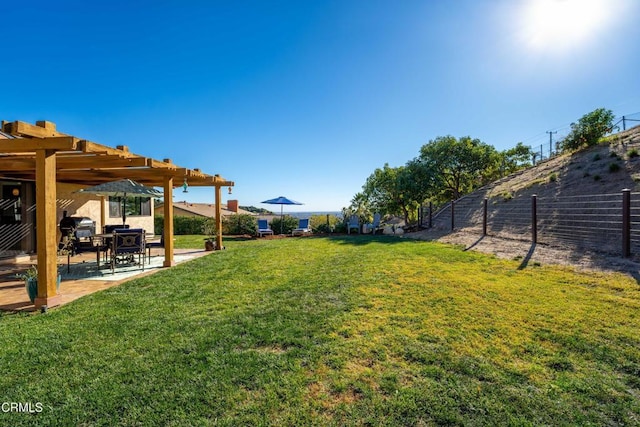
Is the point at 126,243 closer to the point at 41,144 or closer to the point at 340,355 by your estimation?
the point at 41,144

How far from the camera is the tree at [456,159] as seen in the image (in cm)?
1691

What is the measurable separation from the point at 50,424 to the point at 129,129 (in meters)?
16.7

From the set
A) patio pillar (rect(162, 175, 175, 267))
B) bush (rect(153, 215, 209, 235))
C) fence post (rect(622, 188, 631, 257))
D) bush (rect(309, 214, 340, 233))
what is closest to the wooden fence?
fence post (rect(622, 188, 631, 257))

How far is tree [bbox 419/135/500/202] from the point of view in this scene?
1691 centimetres

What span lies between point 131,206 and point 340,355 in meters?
14.7

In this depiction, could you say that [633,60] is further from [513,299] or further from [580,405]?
[580,405]

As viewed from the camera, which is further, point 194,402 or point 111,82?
point 111,82

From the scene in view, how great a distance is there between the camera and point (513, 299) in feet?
13.6

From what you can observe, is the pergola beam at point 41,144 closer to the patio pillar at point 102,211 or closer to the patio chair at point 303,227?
the patio pillar at point 102,211

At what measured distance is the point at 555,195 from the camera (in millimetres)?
10766

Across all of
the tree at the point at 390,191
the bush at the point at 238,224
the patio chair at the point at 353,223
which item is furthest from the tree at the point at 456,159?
the bush at the point at 238,224

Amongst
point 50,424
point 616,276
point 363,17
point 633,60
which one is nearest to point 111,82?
point 363,17

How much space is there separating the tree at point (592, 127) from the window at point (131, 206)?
21918mm

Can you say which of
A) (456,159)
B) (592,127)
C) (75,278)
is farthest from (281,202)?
(592,127)
